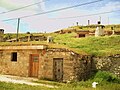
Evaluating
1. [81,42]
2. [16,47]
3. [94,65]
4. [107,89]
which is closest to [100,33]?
[81,42]

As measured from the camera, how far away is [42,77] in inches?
913

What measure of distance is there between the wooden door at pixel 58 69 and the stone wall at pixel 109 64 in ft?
11.6

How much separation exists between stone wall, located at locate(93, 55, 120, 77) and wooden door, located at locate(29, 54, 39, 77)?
5.42 meters

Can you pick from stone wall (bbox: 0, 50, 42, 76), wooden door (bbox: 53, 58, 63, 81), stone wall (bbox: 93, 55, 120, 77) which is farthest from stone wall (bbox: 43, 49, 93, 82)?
stone wall (bbox: 0, 50, 42, 76)

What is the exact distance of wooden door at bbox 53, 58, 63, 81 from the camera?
74.3ft

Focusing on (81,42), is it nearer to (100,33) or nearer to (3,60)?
(100,33)

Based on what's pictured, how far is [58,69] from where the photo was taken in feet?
74.7

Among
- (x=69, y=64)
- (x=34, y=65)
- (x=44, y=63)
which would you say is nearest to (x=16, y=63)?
(x=34, y=65)

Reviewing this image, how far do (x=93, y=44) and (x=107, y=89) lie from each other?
11890 mm

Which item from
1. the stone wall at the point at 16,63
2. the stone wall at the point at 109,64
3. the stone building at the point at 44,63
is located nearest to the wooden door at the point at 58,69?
the stone building at the point at 44,63

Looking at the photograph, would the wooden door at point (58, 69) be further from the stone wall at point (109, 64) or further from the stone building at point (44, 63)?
the stone wall at point (109, 64)

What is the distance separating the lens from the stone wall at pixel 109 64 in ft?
76.0

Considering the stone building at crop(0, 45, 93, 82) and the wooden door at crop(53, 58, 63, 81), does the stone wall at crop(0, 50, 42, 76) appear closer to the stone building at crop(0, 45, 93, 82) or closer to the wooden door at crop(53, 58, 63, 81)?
the stone building at crop(0, 45, 93, 82)

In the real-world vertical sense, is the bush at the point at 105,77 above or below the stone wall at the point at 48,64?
below
